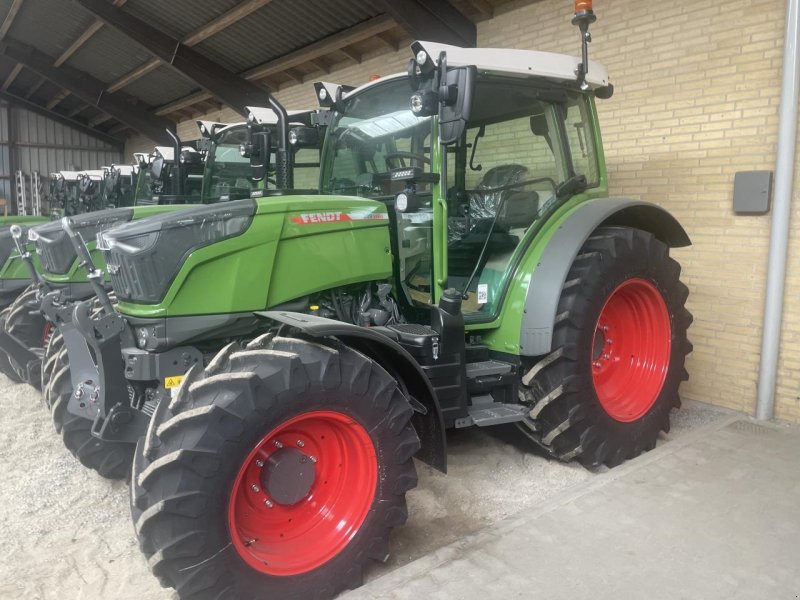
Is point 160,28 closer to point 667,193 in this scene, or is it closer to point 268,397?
point 667,193

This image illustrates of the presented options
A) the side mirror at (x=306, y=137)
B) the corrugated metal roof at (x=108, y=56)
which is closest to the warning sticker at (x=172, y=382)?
the side mirror at (x=306, y=137)

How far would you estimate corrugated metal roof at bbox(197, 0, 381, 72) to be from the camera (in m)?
8.06

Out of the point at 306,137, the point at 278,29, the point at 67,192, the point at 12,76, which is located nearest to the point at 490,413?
the point at 306,137

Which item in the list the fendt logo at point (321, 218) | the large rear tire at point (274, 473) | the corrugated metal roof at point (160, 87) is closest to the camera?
the large rear tire at point (274, 473)

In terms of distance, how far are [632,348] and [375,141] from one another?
6.84 feet

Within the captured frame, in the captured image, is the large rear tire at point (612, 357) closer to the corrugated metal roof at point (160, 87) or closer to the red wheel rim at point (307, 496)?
the red wheel rim at point (307, 496)

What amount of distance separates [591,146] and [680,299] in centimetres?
112

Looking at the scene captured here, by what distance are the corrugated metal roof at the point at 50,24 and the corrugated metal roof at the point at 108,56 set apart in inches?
12.0

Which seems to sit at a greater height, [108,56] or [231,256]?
[108,56]

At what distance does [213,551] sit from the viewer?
2.25 meters

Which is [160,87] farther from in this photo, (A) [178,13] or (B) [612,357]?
(B) [612,357]

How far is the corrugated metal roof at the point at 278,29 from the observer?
806cm

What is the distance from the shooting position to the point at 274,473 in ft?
8.21

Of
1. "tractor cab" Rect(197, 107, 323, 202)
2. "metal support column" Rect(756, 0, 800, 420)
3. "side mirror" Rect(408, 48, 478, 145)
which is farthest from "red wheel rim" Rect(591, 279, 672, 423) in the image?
"tractor cab" Rect(197, 107, 323, 202)
